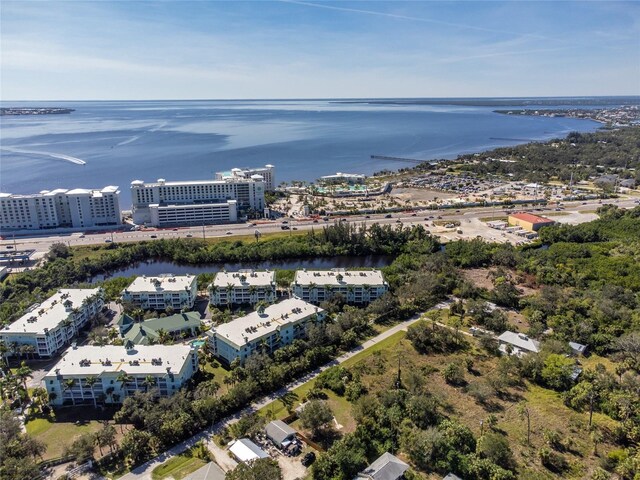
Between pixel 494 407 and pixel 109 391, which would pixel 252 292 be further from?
pixel 494 407

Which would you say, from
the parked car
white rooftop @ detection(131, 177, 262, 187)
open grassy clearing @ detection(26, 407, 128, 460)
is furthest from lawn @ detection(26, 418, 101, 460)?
white rooftop @ detection(131, 177, 262, 187)

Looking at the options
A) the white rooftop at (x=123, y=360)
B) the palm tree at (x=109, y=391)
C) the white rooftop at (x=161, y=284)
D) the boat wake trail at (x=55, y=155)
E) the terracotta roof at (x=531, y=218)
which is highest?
the boat wake trail at (x=55, y=155)

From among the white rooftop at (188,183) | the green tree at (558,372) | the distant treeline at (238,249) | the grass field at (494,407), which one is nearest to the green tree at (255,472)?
the grass field at (494,407)

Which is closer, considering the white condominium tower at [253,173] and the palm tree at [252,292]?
the palm tree at [252,292]

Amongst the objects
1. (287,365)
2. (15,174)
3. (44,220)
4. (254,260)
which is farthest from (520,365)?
(15,174)

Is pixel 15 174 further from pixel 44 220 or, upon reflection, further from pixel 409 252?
pixel 409 252

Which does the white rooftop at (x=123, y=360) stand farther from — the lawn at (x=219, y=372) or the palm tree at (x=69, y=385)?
the lawn at (x=219, y=372)

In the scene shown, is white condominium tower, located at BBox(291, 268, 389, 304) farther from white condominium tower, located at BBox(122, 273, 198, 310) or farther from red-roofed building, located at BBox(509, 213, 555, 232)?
red-roofed building, located at BBox(509, 213, 555, 232)
